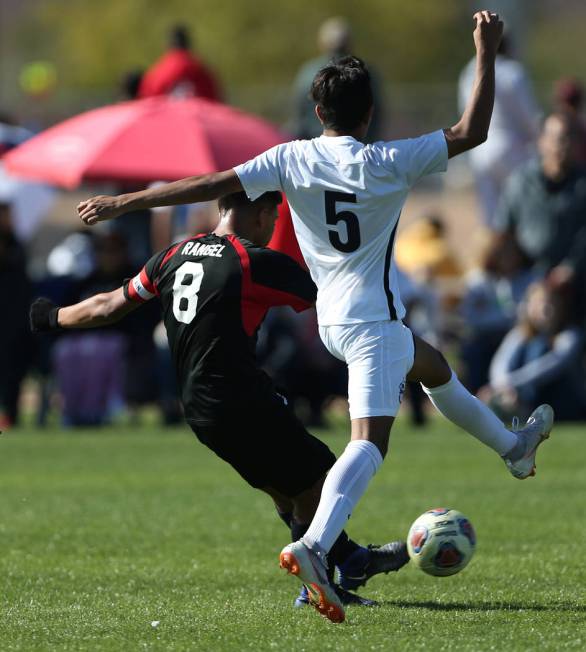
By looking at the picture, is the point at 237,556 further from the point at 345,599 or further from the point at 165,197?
the point at 165,197

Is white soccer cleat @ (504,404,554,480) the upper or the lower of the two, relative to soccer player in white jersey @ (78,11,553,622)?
lower

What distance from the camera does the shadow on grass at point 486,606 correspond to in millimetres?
6246

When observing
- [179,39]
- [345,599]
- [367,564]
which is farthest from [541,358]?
[345,599]

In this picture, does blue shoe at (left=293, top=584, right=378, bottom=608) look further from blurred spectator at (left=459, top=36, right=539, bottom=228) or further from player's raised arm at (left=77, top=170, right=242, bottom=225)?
blurred spectator at (left=459, top=36, right=539, bottom=228)

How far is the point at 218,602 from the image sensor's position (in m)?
6.48

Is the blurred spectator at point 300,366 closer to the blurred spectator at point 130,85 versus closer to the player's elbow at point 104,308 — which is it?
the blurred spectator at point 130,85

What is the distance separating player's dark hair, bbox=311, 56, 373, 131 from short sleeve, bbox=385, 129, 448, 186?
0.20 metres

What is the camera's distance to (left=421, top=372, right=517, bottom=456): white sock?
673 centimetres

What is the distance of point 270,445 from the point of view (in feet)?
20.7

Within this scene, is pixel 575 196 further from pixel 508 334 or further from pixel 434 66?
A: pixel 434 66

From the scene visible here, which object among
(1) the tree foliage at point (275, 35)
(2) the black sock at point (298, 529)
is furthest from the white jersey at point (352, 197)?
(1) the tree foliage at point (275, 35)

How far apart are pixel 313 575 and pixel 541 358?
8.27 metres

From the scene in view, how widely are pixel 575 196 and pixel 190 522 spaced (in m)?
6.53

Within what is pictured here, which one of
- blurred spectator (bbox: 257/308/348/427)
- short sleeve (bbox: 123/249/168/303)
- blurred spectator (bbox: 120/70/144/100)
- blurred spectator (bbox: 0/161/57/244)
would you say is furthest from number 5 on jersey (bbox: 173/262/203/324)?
blurred spectator (bbox: 0/161/57/244)
